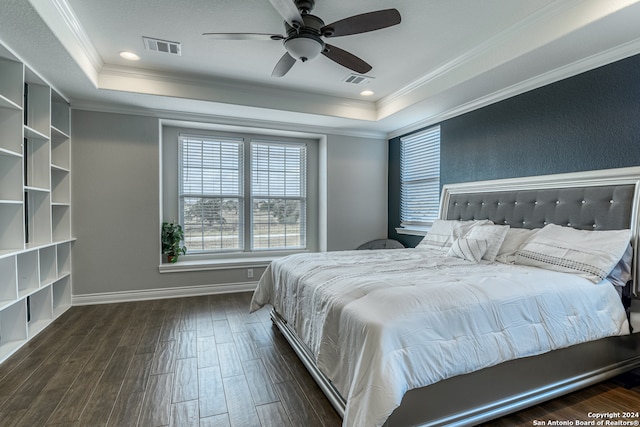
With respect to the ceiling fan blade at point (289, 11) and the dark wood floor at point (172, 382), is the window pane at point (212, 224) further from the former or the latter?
the ceiling fan blade at point (289, 11)

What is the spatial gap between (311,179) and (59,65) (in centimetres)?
352

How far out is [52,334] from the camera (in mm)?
3025

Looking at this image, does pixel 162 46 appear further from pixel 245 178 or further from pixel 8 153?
pixel 245 178

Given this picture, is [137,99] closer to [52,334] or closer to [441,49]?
[52,334]

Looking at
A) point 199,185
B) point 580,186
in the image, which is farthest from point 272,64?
point 580,186

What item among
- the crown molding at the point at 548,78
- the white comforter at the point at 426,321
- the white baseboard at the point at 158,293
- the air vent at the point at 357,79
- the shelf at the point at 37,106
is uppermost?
the air vent at the point at 357,79

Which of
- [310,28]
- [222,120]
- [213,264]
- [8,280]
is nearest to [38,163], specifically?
[8,280]

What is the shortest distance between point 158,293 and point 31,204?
5.64ft

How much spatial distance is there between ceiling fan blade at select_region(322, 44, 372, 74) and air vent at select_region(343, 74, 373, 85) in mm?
895

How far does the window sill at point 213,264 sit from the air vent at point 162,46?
2.64 m

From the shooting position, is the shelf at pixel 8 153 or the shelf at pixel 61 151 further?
the shelf at pixel 61 151

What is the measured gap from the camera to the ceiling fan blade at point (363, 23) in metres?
2.06

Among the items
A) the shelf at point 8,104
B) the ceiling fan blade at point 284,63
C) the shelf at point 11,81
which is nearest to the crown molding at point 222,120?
the shelf at point 11,81

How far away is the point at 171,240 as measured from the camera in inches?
174
